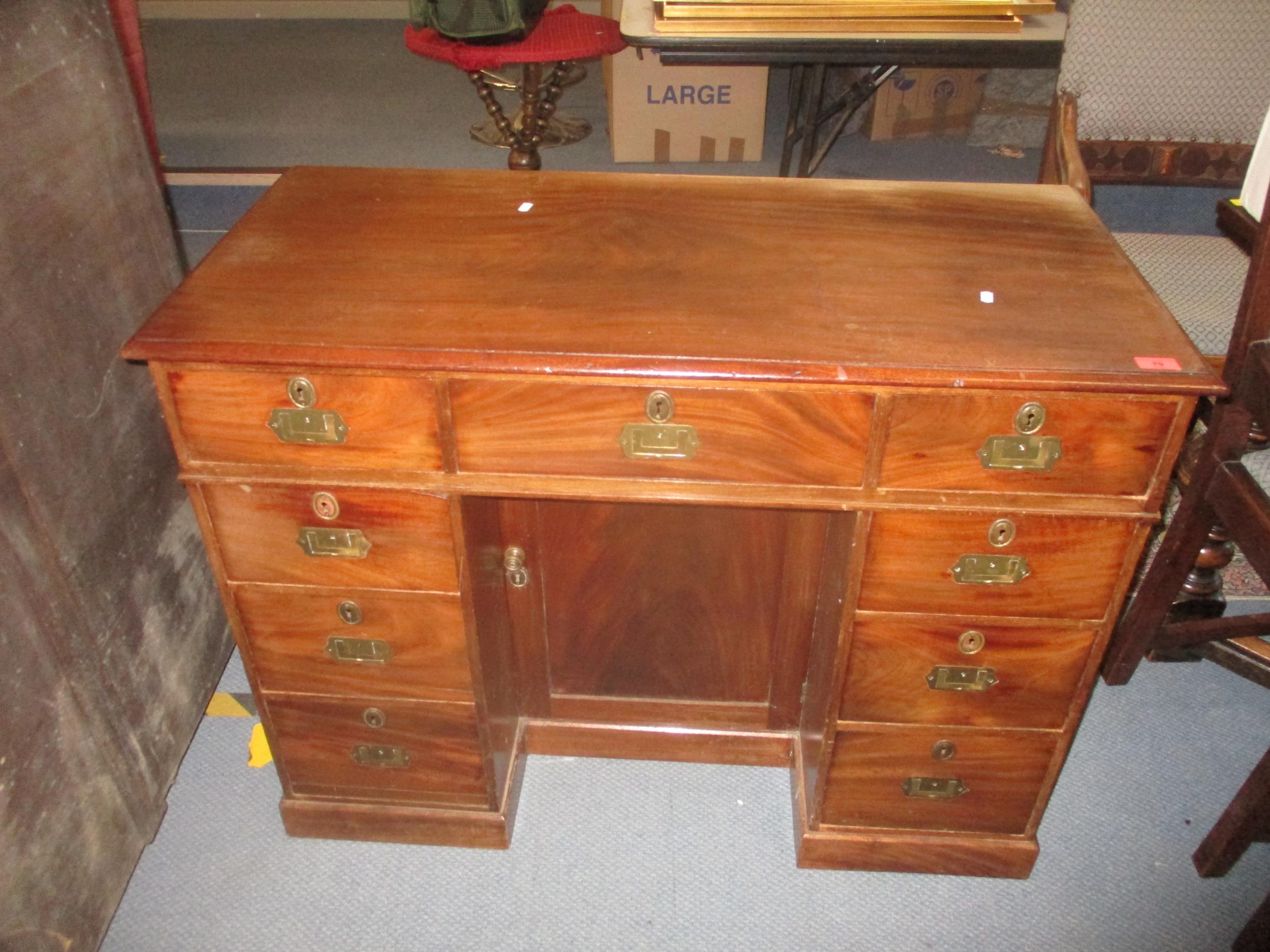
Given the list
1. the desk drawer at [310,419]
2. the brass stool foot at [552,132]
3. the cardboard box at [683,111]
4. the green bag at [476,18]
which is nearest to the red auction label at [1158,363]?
the desk drawer at [310,419]

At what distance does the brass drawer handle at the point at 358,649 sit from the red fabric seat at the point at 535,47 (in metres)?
2.33

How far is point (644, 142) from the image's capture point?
12.8ft

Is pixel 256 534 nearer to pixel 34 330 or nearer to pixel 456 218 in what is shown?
pixel 34 330

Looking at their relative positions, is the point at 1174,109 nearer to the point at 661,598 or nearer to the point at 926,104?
the point at 661,598

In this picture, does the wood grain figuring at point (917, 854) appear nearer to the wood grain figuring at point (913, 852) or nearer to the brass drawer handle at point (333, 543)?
the wood grain figuring at point (913, 852)

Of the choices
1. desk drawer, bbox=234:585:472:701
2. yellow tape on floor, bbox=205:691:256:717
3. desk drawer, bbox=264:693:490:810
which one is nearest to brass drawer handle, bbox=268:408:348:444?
desk drawer, bbox=234:585:472:701

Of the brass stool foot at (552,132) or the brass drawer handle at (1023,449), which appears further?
the brass stool foot at (552,132)

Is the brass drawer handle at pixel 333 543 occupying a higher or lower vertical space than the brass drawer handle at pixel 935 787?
higher

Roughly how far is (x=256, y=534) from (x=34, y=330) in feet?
1.24

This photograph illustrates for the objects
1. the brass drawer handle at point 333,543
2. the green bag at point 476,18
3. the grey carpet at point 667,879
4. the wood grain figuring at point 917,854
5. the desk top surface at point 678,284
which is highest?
the desk top surface at point 678,284

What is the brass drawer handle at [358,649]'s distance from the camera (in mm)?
1448

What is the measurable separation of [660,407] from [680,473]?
10 cm

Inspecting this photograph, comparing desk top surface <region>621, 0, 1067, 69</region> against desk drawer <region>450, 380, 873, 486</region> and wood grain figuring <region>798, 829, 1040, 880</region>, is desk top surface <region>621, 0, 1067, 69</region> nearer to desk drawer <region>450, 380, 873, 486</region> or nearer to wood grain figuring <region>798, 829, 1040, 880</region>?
desk drawer <region>450, 380, 873, 486</region>

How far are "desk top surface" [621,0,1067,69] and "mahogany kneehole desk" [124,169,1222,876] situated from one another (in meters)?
0.84
